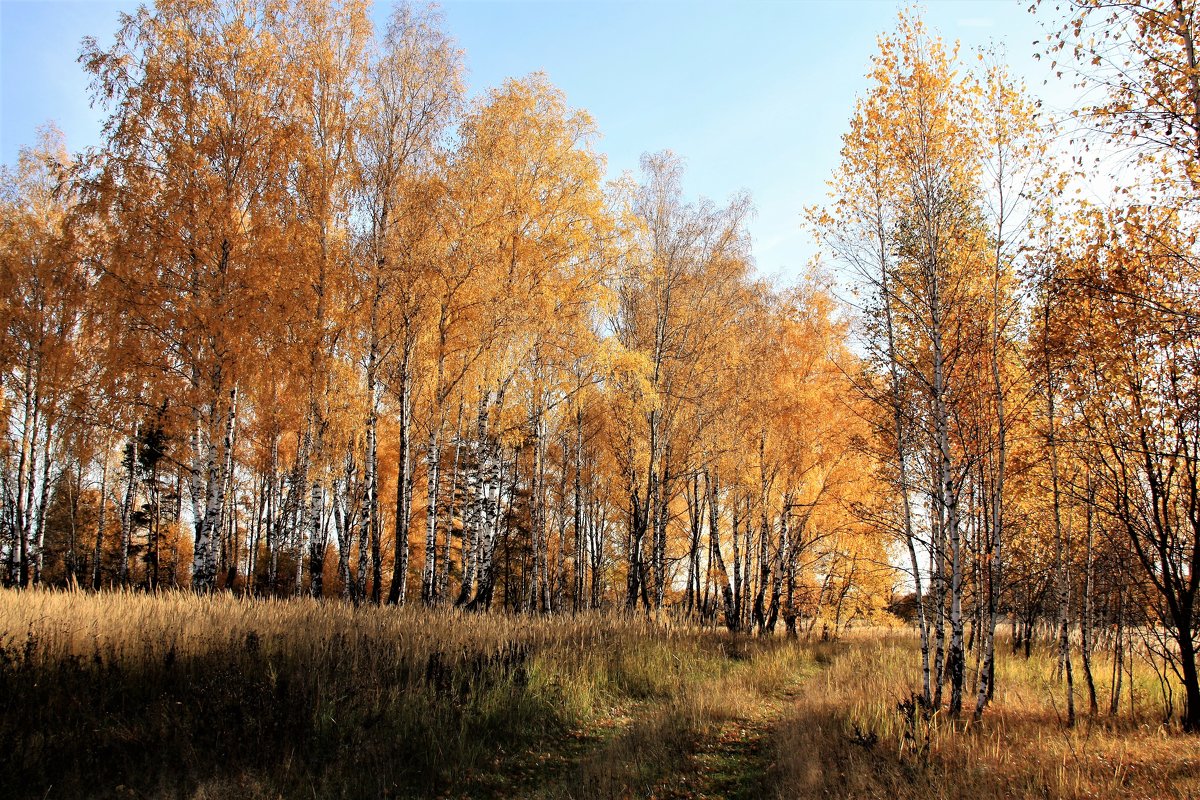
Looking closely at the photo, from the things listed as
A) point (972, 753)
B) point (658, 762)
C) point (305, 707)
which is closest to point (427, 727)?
point (305, 707)

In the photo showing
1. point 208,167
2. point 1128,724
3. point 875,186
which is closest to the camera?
point 1128,724

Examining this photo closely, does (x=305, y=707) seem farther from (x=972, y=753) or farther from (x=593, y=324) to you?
(x=593, y=324)

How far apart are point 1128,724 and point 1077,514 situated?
5.71 m

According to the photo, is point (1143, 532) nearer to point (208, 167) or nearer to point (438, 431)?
point (438, 431)

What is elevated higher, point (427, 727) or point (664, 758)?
point (427, 727)

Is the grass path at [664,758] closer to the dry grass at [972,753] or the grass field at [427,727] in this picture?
the grass field at [427,727]

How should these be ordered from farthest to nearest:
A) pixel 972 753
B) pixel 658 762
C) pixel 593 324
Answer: pixel 593 324, pixel 658 762, pixel 972 753

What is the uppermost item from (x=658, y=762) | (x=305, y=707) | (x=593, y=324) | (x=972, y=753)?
(x=593, y=324)

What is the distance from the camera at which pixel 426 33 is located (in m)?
12.6

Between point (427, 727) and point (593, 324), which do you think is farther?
point (593, 324)

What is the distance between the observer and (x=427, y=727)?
577 centimetres

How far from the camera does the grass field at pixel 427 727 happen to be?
4613mm

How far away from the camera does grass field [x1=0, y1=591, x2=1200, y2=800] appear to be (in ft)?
15.1

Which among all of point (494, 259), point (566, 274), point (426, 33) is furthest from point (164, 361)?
point (426, 33)
